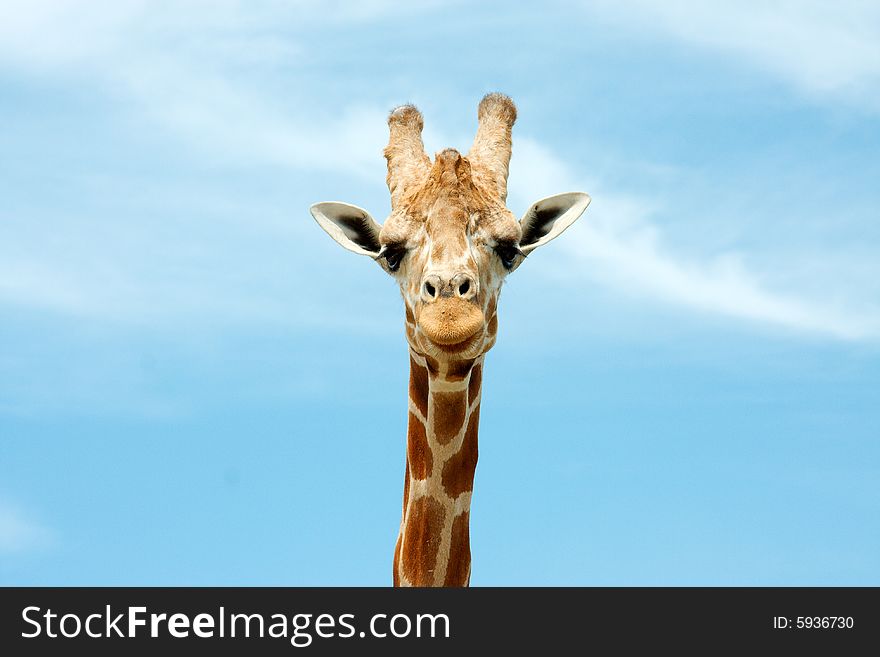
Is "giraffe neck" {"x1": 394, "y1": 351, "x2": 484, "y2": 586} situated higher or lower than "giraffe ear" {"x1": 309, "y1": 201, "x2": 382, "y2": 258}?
lower

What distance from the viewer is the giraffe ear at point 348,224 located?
14898 mm

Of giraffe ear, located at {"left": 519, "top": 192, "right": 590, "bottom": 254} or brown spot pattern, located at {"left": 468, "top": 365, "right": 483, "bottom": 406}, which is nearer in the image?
brown spot pattern, located at {"left": 468, "top": 365, "right": 483, "bottom": 406}

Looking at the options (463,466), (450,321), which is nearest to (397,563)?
(463,466)

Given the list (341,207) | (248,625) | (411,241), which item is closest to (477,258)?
(411,241)

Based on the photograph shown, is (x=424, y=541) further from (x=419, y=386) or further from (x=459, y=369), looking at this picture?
(x=459, y=369)

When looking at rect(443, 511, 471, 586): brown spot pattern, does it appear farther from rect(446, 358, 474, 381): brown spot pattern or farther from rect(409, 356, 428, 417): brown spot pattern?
rect(446, 358, 474, 381): brown spot pattern

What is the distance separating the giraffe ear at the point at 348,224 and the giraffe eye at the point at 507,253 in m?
1.69

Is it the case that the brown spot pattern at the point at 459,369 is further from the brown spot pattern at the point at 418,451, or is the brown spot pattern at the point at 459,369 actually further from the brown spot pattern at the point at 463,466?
the brown spot pattern at the point at 418,451

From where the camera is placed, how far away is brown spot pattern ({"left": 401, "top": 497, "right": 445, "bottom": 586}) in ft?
47.2

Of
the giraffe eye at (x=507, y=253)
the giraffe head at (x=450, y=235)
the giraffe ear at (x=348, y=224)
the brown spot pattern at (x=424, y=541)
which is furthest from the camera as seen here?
the giraffe ear at (x=348, y=224)

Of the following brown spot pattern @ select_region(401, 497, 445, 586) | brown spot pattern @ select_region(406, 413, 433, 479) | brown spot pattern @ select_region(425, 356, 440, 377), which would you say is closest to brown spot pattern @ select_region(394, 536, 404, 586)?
brown spot pattern @ select_region(401, 497, 445, 586)

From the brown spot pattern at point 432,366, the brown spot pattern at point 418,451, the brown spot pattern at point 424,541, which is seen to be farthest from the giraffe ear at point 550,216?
the brown spot pattern at point 424,541

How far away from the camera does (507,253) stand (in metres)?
14.1

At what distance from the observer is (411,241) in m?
14.0
